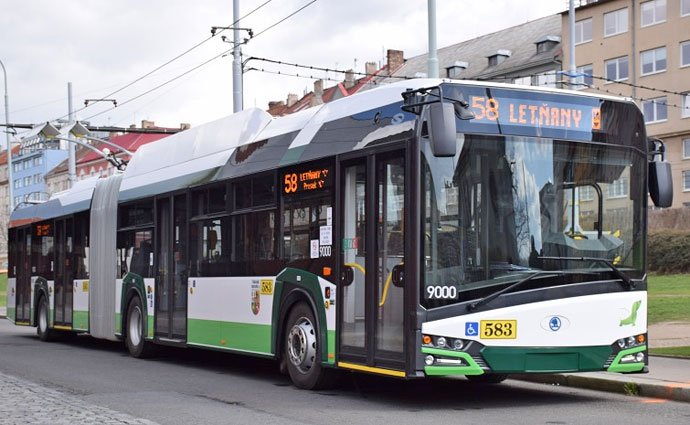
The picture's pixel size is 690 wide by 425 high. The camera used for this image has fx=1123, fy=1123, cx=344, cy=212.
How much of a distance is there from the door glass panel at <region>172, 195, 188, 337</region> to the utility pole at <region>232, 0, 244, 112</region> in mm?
10867

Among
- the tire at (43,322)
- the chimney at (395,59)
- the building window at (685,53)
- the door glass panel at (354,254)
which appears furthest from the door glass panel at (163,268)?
the chimney at (395,59)

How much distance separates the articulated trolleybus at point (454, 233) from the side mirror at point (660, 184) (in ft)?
0.07

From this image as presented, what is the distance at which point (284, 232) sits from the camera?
13.5m

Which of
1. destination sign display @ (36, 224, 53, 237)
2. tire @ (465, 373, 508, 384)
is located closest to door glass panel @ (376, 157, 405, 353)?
tire @ (465, 373, 508, 384)

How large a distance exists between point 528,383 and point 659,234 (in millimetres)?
29971

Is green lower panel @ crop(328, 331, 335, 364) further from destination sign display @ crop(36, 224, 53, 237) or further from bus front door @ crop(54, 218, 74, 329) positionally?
Answer: destination sign display @ crop(36, 224, 53, 237)

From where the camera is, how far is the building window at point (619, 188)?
37.4ft

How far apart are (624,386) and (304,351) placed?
3605 mm

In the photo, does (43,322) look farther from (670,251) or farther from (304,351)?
(670,251)

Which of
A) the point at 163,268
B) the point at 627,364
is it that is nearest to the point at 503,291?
the point at 627,364

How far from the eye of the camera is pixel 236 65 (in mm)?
28375

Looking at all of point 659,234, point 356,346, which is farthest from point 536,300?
point 659,234

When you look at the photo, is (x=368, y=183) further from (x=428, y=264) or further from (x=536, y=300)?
(x=536, y=300)

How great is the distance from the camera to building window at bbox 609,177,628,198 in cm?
1141
